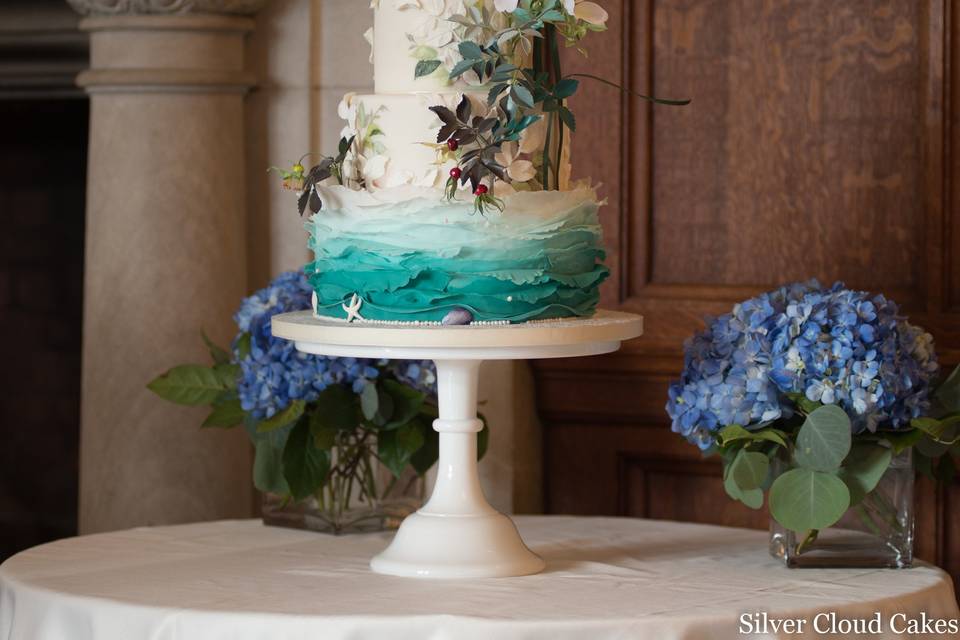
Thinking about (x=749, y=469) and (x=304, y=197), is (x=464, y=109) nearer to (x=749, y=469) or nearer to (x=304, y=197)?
(x=304, y=197)

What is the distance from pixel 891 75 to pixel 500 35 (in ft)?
3.03

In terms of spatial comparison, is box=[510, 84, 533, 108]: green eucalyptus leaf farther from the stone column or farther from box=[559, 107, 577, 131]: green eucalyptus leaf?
the stone column

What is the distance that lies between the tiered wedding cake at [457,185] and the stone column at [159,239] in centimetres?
88

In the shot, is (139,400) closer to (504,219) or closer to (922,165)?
(504,219)

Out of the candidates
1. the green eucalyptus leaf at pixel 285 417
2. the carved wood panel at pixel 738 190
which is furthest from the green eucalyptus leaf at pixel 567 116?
the carved wood panel at pixel 738 190

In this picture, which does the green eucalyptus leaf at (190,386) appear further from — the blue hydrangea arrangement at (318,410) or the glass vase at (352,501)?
the glass vase at (352,501)

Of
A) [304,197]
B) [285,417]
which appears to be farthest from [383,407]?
[304,197]

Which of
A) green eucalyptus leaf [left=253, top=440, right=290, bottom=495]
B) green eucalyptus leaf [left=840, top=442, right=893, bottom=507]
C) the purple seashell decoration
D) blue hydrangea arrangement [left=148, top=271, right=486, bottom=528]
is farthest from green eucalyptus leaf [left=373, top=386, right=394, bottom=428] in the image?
green eucalyptus leaf [left=840, top=442, right=893, bottom=507]

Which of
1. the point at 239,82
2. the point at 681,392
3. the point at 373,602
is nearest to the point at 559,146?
the point at 681,392

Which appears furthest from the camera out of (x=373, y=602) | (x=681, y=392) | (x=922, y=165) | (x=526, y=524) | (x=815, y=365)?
(x=922, y=165)

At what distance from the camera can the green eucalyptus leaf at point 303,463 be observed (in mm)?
1997

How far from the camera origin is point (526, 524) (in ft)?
6.98

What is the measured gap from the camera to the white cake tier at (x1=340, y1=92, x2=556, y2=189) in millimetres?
1665

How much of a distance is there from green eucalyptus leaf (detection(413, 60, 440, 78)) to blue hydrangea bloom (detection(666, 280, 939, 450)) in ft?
1.57
